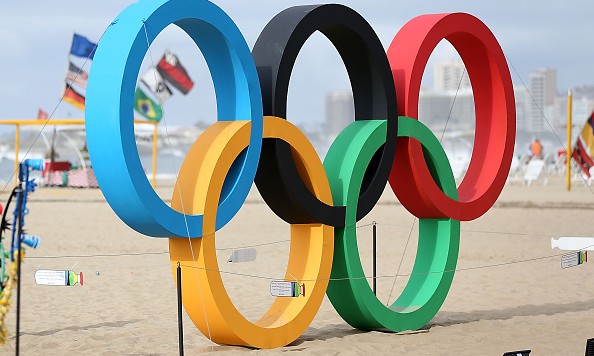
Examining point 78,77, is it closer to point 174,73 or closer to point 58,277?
point 174,73

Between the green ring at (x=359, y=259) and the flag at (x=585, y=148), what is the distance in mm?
21494

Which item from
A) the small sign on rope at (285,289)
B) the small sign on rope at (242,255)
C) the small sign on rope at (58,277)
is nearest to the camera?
the small sign on rope at (58,277)

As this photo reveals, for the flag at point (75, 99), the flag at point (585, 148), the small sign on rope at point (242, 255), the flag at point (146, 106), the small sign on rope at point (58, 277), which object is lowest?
the small sign on rope at point (58, 277)

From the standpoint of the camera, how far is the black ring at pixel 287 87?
8766 millimetres

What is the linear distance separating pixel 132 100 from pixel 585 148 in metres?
26.7

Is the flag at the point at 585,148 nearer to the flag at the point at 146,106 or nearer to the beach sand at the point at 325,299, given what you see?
the beach sand at the point at 325,299

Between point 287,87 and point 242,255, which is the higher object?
point 287,87

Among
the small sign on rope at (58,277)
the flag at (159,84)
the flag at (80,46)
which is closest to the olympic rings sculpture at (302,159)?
the small sign on rope at (58,277)

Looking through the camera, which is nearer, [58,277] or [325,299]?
[58,277]

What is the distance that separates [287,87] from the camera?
29.0 ft

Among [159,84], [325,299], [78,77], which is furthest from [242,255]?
[159,84]

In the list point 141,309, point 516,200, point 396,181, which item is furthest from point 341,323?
point 516,200

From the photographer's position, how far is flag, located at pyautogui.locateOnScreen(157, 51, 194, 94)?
1491 inches

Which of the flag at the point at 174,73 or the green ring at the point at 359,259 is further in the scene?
the flag at the point at 174,73
